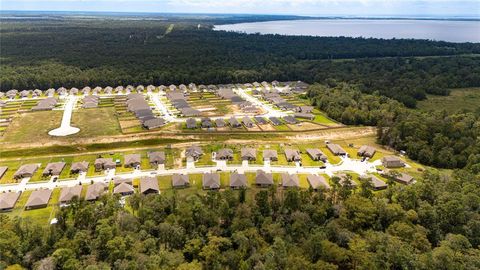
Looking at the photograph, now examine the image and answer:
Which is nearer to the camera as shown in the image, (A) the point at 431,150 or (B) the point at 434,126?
(A) the point at 431,150

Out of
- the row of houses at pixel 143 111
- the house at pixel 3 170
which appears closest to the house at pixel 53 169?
the house at pixel 3 170

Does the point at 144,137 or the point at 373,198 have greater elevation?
the point at 373,198

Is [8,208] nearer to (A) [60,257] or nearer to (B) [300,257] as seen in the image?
(A) [60,257]

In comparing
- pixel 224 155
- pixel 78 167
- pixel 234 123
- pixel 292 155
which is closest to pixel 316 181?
pixel 292 155

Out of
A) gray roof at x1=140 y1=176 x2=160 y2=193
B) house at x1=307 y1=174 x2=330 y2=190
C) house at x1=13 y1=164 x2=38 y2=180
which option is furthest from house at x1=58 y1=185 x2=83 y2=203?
house at x1=307 y1=174 x2=330 y2=190

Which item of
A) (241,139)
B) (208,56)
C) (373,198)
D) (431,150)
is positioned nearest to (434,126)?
(431,150)

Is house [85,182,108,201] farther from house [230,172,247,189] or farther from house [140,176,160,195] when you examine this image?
house [230,172,247,189]

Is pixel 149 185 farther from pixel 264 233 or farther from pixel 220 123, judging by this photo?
pixel 220 123
